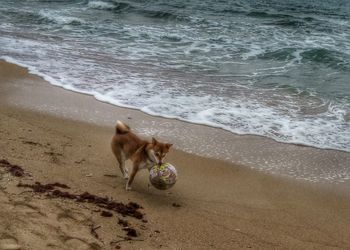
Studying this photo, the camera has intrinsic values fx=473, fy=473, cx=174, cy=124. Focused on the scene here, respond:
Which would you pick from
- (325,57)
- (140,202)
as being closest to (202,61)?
(325,57)

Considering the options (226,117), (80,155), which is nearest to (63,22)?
(226,117)

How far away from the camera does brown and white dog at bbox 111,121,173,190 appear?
5.70 metres

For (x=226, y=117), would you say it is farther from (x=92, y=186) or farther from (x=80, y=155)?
(x=92, y=186)

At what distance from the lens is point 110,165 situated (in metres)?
6.57

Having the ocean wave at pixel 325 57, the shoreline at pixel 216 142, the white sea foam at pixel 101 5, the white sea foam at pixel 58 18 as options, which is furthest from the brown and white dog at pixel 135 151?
the white sea foam at pixel 101 5

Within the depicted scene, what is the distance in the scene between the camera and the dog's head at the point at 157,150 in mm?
5654

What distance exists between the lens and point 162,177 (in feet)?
18.6

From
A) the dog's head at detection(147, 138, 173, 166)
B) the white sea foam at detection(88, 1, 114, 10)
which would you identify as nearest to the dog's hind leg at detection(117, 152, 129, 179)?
the dog's head at detection(147, 138, 173, 166)

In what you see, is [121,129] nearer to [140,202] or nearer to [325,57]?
[140,202]

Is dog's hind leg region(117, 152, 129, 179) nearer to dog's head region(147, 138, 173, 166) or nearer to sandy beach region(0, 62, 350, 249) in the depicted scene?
sandy beach region(0, 62, 350, 249)

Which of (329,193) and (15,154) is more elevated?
(15,154)

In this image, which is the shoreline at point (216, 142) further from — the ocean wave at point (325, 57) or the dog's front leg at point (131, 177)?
the ocean wave at point (325, 57)

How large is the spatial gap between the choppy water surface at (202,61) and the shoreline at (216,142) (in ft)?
1.09

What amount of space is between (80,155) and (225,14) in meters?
20.6
